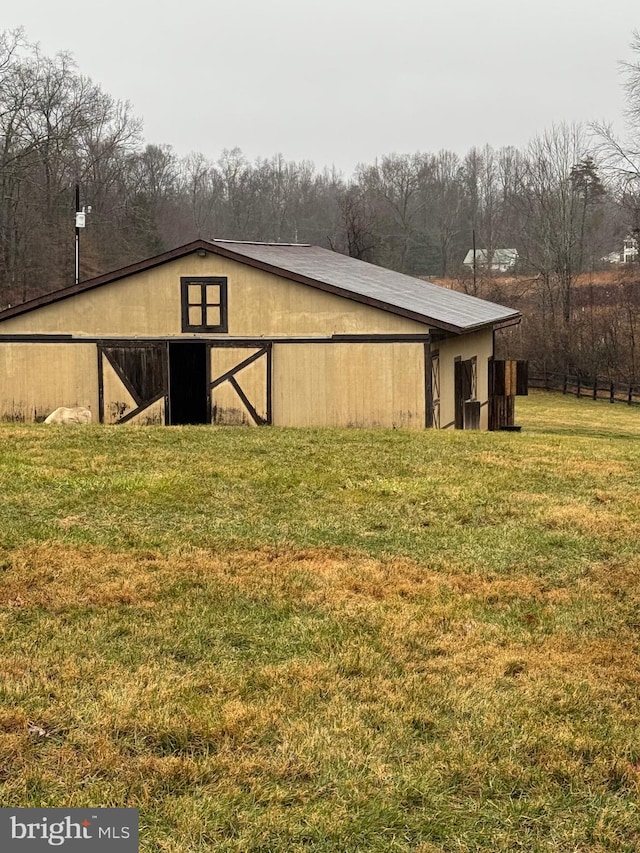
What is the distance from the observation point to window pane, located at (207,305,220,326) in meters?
18.3

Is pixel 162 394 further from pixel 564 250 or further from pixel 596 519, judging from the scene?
pixel 564 250

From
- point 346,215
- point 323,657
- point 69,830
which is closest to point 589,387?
point 346,215

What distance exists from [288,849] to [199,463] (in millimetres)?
8048

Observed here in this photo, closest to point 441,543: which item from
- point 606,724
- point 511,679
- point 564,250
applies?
point 511,679

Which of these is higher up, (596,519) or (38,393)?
(38,393)

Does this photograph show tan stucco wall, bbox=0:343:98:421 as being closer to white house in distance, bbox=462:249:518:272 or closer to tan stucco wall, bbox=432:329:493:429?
tan stucco wall, bbox=432:329:493:429

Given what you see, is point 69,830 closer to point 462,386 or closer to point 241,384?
point 241,384

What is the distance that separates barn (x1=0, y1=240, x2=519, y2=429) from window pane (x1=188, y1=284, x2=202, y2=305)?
3 cm

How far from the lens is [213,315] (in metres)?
18.3

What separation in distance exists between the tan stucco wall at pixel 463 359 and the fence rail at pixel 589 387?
15.5 metres

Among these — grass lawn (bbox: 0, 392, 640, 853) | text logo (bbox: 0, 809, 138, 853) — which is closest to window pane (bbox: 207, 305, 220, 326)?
grass lawn (bbox: 0, 392, 640, 853)

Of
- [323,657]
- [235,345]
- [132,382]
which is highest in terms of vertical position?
[235,345]

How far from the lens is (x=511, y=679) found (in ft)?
17.3

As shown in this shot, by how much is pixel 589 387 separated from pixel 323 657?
1471 inches
